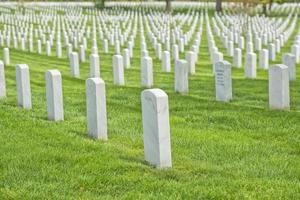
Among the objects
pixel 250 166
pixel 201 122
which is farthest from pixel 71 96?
pixel 250 166

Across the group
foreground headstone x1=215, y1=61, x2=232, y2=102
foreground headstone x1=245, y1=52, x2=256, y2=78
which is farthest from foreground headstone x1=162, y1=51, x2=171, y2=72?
foreground headstone x1=215, y1=61, x2=232, y2=102

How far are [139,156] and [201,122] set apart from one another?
7.74 ft

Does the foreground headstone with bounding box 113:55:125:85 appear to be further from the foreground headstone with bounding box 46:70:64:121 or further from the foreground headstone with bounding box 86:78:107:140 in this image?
the foreground headstone with bounding box 86:78:107:140

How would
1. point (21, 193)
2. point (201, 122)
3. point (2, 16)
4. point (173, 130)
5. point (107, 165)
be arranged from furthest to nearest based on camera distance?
1. point (2, 16)
2. point (201, 122)
3. point (173, 130)
4. point (107, 165)
5. point (21, 193)

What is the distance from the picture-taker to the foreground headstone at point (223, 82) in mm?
11000

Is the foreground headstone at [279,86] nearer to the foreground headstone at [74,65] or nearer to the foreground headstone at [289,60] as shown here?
the foreground headstone at [289,60]

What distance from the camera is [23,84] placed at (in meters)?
9.89

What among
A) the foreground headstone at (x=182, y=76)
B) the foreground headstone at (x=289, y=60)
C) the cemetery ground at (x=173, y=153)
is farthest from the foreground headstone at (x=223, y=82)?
the foreground headstone at (x=289, y=60)

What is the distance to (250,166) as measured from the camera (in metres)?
6.39

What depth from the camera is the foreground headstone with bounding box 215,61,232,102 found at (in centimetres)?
1100

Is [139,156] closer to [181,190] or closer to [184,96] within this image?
[181,190]

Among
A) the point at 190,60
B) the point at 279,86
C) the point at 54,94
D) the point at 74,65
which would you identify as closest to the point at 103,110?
the point at 54,94

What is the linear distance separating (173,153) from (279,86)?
11.0ft

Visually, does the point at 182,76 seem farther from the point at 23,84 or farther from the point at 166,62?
the point at 166,62
